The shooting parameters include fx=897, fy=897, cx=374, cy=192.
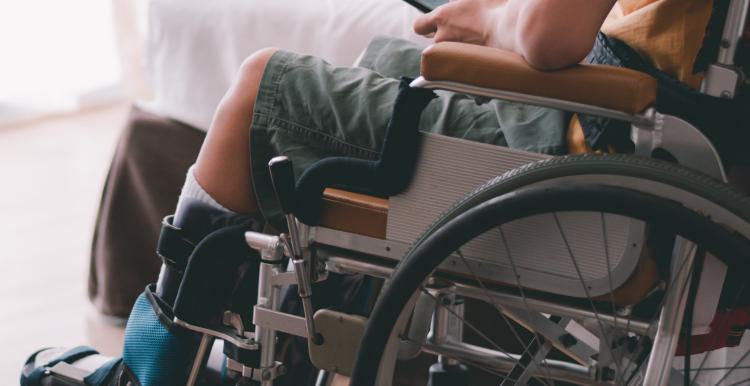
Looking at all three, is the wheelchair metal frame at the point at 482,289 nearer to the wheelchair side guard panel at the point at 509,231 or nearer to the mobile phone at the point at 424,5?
the wheelchair side guard panel at the point at 509,231

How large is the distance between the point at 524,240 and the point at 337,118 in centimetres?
25

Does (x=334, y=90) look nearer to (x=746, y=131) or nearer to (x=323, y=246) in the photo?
(x=323, y=246)

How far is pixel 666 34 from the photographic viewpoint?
90cm

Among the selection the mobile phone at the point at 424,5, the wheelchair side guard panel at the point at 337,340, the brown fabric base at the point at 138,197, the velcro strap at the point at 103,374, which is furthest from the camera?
the brown fabric base at the point at 138,197

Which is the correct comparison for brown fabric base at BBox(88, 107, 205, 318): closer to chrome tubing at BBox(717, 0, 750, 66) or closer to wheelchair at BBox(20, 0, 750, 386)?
wheelchair at BBox(20, 0, 750, 386)

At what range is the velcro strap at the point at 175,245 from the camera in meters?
1.07

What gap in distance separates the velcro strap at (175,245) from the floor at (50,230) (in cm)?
62

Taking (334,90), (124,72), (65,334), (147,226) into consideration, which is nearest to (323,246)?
(334,90)

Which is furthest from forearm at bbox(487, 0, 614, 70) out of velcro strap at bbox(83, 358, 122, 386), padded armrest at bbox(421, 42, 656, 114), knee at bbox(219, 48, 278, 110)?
velcro strap at bbox(83, 358, 122, 386)

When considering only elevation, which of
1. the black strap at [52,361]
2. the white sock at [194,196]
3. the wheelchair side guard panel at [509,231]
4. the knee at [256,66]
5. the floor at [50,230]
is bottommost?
the floor at [50,230]

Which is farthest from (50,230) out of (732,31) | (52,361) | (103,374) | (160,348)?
(732,31)

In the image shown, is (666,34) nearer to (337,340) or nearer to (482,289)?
(482,289)

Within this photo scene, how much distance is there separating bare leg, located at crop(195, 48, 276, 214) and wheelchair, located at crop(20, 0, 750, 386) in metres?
0.08

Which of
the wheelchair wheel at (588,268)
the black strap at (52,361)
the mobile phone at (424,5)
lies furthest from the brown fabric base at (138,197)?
the wheelchair wheel at (588,268)
